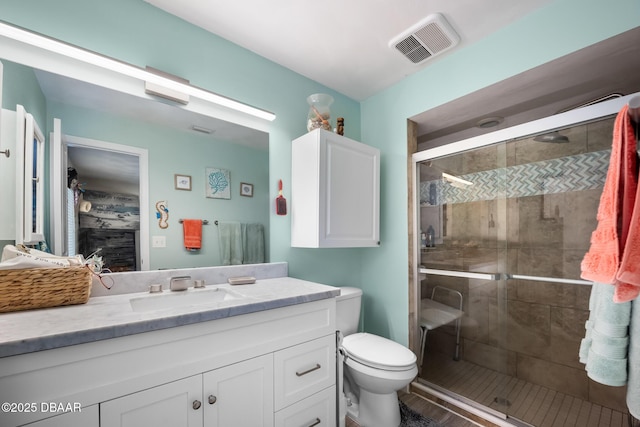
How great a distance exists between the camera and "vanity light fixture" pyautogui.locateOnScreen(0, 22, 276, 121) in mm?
1134

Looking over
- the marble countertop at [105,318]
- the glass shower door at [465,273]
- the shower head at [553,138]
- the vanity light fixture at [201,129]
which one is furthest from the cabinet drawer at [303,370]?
the shower head at [553,138]

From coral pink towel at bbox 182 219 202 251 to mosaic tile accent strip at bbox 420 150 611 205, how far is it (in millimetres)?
1603

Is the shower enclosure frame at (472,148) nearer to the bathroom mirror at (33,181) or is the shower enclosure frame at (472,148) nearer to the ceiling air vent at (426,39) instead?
the ceiling air vent at (426,39)

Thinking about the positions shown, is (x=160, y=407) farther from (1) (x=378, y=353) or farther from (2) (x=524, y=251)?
(2) (x=524, y=251)

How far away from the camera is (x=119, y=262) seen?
4.38 feet

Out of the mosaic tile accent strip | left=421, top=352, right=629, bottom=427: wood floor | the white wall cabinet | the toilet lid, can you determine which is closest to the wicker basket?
the white wall cabinet

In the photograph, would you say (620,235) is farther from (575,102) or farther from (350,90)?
(350,90)

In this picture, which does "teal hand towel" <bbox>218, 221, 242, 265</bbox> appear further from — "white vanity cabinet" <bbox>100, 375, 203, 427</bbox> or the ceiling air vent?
the ceiling air vent

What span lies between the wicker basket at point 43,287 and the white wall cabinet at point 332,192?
1.13m

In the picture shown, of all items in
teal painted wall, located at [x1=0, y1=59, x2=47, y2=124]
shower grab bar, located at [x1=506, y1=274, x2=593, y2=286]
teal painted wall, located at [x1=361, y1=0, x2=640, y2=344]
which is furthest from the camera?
shower grab bar, located at [x1=506, y1=274, x2=593, y2=286]

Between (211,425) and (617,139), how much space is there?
166 cm

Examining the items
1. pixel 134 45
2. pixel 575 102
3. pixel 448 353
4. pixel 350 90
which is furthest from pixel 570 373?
pixel 134 45

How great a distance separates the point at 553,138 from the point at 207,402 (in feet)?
7.25

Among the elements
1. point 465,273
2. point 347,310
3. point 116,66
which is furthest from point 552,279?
point 116,66
